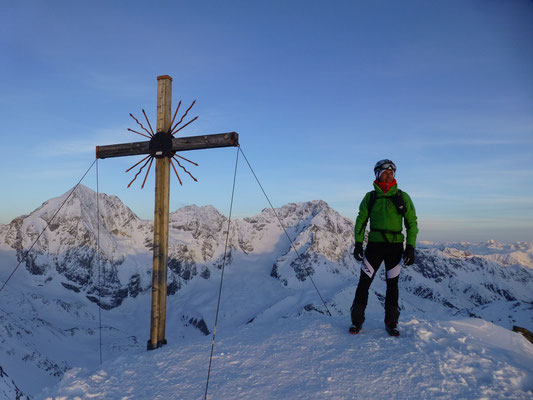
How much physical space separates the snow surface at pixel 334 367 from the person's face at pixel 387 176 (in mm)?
3130

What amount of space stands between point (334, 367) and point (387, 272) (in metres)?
2.66

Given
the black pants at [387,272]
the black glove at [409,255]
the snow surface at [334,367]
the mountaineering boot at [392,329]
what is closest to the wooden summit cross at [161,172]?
the snow surface at [334,367]

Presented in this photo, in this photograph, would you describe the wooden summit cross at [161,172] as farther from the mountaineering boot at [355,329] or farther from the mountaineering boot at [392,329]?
the mountaineering boot at [392,329]

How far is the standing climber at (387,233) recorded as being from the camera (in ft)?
24.2

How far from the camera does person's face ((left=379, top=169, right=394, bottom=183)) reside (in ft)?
24.3

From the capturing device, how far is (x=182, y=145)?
959 cm

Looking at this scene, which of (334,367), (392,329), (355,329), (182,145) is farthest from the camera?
(182,145)

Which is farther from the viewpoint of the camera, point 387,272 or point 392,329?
point 387,272

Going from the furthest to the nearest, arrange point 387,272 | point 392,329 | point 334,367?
point 387,272, point 392,329, point 334,367

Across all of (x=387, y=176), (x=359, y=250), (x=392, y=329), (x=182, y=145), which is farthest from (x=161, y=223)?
(x=392, y=329)

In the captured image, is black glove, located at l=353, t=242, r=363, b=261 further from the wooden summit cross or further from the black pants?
the wooden summit cross

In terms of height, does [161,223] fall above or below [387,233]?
above

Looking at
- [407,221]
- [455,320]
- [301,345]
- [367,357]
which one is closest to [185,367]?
[301,345]

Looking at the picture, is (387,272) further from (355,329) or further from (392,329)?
(355,329)
